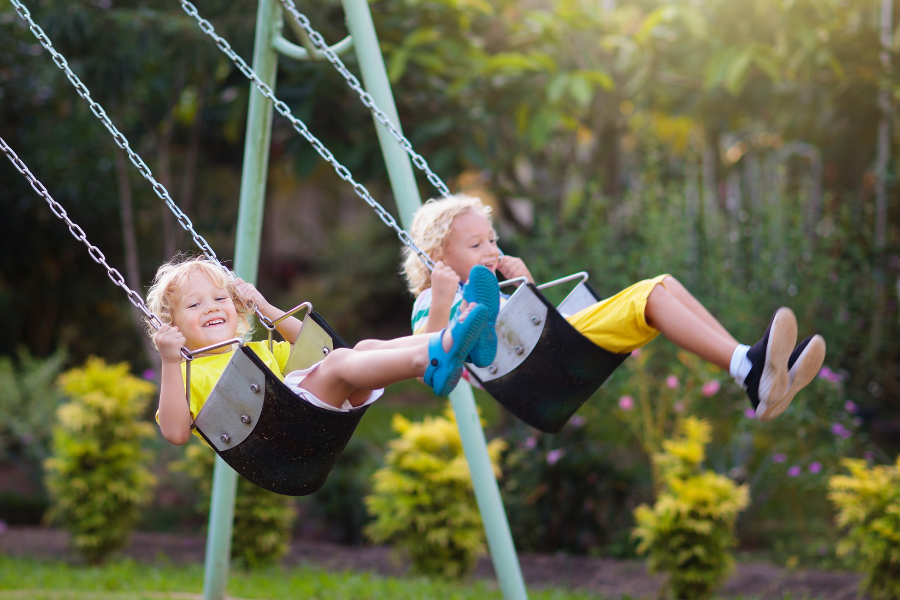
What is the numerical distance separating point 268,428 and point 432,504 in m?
2.11

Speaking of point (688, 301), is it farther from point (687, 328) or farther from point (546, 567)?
point (546, 567)

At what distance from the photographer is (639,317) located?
8.26 ft

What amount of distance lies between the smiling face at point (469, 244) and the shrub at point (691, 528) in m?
1.65

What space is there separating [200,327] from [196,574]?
249 centimetres

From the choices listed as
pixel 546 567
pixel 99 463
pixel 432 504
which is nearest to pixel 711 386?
pixel 546 567

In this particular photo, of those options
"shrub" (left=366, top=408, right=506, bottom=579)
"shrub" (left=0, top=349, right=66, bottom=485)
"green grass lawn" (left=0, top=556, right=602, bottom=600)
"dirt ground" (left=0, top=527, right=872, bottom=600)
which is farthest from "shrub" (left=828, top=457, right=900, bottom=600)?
"shrub" (left=0, top=349, right=66, bottom=485)

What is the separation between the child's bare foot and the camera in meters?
2.20

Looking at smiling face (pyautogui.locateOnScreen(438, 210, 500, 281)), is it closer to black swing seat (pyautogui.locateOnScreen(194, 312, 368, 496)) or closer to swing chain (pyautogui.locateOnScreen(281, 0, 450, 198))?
swing chain (pyautogui.locateOnScreen(281, 0, 450, 198))

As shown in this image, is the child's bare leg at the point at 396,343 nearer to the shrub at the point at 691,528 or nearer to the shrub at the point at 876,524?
the shrub at the point at 691,528

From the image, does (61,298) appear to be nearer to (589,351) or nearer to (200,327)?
(200,327)

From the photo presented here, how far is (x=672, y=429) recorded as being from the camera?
5.35m

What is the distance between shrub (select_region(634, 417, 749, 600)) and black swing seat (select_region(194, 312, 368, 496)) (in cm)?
202

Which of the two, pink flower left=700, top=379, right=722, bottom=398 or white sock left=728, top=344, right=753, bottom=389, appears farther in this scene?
pink flower left=700, top=379, right=722, bottom=398

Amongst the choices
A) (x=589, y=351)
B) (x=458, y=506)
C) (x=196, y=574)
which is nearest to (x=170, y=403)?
(x=589, y=351)
